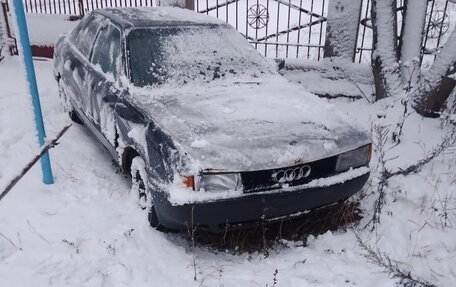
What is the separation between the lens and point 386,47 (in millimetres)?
5410

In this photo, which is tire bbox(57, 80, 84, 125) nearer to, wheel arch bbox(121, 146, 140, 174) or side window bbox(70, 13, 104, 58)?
side window bbox(70, 13, 104, 58)

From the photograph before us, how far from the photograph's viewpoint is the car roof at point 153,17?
4000 mm

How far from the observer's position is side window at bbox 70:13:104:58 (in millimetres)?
4523

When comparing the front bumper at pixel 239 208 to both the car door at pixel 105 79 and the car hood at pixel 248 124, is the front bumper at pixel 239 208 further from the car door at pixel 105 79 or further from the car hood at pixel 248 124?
the car door at pixel 105 79

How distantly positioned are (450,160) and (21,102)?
523 cm

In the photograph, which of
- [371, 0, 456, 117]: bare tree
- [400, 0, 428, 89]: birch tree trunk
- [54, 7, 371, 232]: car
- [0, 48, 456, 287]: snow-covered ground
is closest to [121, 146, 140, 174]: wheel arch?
[54, 7, 371, 232]: car

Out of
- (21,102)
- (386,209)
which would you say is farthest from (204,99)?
(21,102)

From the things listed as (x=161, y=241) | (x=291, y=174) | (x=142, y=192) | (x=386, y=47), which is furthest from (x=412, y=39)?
(x=161, y=241)

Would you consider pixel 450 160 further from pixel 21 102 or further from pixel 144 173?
pixel 21 102

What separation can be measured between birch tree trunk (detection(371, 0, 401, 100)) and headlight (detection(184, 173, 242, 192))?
Answer: 344cm

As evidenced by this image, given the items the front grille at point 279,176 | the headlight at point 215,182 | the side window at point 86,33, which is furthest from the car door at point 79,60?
the front grille at point 279,176

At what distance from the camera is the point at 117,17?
4.23 meters

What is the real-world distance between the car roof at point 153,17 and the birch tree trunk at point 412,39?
8.33 feet

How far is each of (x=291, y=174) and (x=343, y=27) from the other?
13.3 ft
